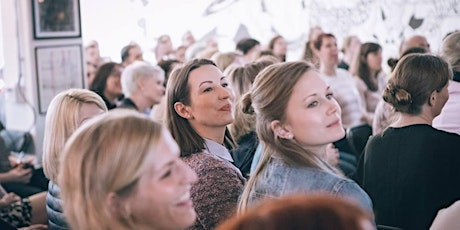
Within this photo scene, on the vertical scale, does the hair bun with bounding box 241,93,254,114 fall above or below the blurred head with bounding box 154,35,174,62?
above

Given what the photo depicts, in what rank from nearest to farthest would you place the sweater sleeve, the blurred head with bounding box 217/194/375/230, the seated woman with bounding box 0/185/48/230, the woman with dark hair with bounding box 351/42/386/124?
the blurred head with bounding box 217/194/375/230 < the sweater sleeve < the seated woman with bounding box 0/185/48/230 < the woman with dark hair with bounding box 351/42/386/124

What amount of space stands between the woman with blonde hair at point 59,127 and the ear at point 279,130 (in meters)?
1.00

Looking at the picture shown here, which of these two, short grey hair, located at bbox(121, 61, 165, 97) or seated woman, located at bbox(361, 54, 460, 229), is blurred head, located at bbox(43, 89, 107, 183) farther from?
short grey hair, located at bbox(121, 61, 165, 97)

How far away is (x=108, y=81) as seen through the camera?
6746mm

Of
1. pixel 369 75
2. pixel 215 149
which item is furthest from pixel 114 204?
pixel 369 75

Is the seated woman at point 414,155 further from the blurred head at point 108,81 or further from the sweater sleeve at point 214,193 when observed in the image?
the blurred head at point 108,81

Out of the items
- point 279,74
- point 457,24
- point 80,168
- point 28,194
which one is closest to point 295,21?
point 457,24

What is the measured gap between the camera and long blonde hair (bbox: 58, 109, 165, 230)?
1.75m

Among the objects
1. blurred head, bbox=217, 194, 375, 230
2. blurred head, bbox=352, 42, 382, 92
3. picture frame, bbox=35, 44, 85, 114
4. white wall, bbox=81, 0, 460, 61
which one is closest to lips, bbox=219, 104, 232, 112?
blurred head, bbox=217, 194, 375, 230

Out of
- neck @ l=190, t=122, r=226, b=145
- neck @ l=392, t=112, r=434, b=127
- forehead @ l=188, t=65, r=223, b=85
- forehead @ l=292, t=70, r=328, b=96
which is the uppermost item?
forehead @ l=292, t=70, r=328, b=96

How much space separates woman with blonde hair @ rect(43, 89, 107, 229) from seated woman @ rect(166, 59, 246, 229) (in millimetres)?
385

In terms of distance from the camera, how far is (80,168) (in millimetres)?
1785

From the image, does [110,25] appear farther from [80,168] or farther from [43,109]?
[80,168]

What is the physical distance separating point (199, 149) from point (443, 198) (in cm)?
109
